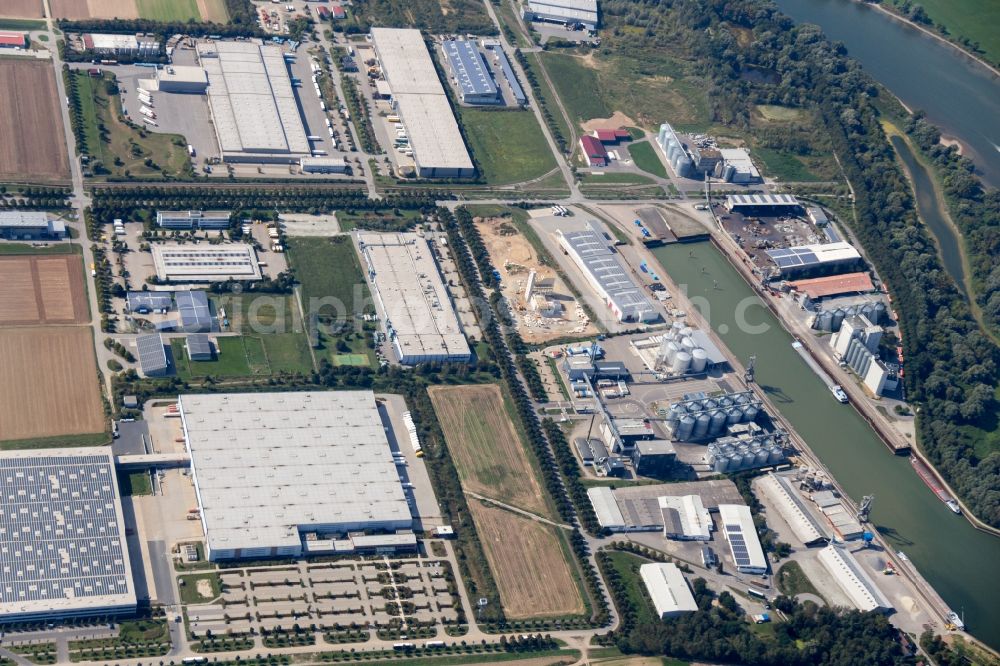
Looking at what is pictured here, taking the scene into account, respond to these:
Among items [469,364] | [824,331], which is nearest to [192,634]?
[469,364]

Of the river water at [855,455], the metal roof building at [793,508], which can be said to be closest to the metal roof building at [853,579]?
the metal roof building at [793,508]

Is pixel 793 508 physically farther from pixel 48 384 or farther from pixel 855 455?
pixel 48 384

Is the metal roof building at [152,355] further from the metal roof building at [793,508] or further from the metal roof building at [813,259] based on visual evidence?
the metal roof building at [813,259]

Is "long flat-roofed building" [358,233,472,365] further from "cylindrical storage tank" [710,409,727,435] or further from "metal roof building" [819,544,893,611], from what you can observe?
"metal roof building" [819,544,893,611]

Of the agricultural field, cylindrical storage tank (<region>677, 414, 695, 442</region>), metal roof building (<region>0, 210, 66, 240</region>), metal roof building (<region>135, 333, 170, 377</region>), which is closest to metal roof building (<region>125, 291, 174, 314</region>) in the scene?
metal roof building (<region>135, 333, 170, 377</region>)

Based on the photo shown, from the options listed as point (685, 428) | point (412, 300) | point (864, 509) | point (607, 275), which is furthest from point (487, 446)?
point (864, 509)

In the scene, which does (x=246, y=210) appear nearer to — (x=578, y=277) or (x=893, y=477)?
(x=578, y=277)
